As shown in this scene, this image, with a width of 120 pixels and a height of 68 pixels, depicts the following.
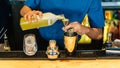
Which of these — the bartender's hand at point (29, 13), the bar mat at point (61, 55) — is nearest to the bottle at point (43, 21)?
the bartender's hand at point (29, 13)

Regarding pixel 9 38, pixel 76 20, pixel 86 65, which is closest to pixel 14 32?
pixel 9 38

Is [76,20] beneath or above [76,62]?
above

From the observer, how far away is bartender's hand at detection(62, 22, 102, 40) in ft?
4.86

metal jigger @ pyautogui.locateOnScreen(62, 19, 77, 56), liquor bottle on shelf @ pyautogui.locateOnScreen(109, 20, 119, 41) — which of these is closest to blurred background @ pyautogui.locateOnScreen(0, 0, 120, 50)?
liquor bottle on shelf @ pyautogui.locateOnScreen(109, 20, 119, 41)

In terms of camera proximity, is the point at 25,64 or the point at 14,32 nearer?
the point at 25,64

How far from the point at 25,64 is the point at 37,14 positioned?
0.27 m

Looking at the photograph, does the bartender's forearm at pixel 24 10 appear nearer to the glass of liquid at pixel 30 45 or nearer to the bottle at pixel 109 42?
the glass of liquid at pixel 30 45

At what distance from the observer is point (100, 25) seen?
1617mm

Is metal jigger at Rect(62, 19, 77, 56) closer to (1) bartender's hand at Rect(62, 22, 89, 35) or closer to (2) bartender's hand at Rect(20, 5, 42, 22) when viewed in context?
(1) bartender's hand at Rect(62, 22, 89, 35)

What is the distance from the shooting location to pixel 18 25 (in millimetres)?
1609

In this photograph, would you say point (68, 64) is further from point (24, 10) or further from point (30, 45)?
point (24, 10)

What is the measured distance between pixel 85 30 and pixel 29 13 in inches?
12.5

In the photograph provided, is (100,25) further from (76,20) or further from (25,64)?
(25,64)

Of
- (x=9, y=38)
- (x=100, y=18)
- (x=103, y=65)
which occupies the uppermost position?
(x=100, y=18)
